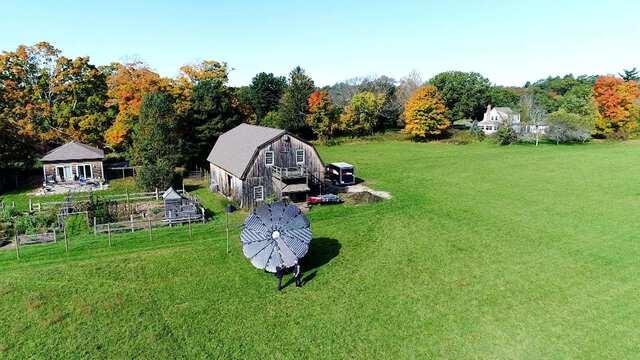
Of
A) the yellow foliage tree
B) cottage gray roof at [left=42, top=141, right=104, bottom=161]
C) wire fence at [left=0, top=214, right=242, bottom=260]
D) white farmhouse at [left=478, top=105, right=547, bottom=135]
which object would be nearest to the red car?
wire fence at [left=0, top=214, right=242, bottom=260]

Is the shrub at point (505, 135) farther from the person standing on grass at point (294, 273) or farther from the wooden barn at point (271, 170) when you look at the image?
the person standing on grass at point (294, 273)

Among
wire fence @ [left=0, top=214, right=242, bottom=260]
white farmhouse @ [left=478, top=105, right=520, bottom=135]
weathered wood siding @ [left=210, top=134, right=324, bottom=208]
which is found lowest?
wire fence @ [left=0, top=214, right=242, bottom=260]

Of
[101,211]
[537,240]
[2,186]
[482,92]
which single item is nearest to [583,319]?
[537,240]

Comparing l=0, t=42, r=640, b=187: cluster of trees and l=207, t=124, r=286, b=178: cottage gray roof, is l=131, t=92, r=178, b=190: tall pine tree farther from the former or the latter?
l=207, t=124, r=286, b=178: cottage gray roof

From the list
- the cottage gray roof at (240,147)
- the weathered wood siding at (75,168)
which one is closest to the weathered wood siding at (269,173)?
the cottage gray roof at (240,147)

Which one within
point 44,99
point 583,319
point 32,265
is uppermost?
point 44,99

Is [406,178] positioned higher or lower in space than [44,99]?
lower

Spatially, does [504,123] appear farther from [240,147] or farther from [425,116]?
[240,147]

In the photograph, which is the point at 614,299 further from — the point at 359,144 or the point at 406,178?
the point at 359,144
